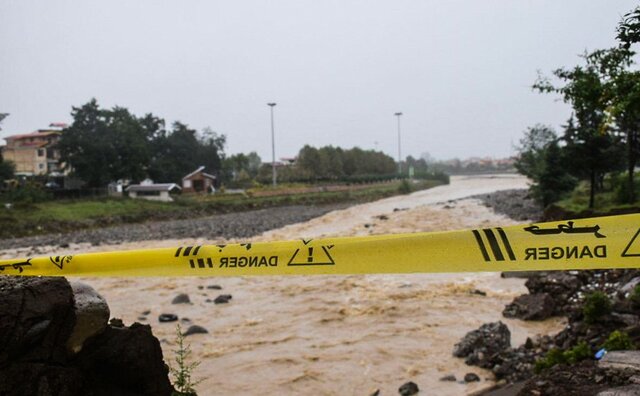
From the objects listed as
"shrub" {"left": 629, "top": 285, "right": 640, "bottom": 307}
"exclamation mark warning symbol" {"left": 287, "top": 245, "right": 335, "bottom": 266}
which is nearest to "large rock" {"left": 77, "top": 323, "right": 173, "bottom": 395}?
"exclamation mark warning symbol" {"left": 287, "top": 245, "right": 335, "bottom": 266}

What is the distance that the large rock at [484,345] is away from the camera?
7220 mm

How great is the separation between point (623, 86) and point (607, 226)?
4057 mm

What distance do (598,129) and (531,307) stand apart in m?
3.55

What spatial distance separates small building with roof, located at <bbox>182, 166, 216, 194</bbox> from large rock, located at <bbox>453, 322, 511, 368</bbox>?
185 feet

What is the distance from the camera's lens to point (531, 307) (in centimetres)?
927

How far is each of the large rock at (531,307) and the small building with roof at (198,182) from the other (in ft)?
181

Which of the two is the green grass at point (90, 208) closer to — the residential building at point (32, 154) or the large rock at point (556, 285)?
the residential building at point (32, 154)

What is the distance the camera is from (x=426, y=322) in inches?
385

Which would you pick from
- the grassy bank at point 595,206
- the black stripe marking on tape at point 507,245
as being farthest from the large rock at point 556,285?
the black stripe marking on tape at point 507,245

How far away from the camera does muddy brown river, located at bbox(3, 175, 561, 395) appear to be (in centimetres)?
724

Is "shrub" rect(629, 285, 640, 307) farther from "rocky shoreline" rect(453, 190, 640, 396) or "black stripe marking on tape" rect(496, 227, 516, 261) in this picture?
"black stripe marking on tape" rect(496, 227, 516, 261)

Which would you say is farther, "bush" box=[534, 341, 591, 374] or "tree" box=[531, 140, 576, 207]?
"tree" box=[531, 140, 576, 207]

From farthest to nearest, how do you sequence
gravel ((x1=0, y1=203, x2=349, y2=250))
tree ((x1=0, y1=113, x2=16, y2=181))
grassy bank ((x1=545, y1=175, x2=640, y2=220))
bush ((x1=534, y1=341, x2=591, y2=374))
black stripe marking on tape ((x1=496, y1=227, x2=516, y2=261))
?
tree ((x1=0, y1=113, x2=16, y2=181))
gravel ((x1=0, y1=203, x2=349, y2=250))
grassy bank ((x1=545, y1=175, x2=640, y2=220))
bush ((x1=534, y1=341, x2=591, y2=374))
black stripe marking on tape ((x1=496, y1=227, x2=516, y2=261))

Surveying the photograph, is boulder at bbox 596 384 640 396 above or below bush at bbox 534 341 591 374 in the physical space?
above
